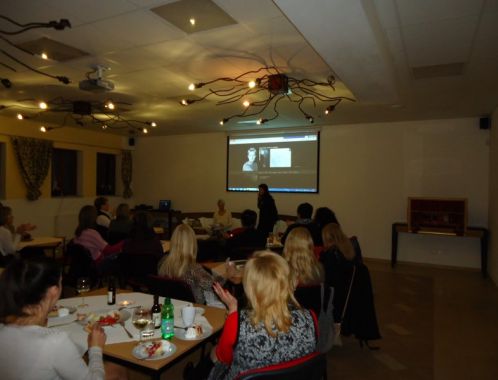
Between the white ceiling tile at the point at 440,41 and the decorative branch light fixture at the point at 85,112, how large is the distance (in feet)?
13.9

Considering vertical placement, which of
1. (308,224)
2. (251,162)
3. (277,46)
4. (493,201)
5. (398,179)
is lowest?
(308,224)

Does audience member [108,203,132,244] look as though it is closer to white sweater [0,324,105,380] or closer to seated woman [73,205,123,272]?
seated woman [73,205,123,272]

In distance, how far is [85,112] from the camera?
618 centimetres

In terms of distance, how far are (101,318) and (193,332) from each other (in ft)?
2.04

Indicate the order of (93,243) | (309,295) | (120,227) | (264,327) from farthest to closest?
(120,227) < (93,243) < (309,295) < (264,327)

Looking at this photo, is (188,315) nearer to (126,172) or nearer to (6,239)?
Result: (6,239)

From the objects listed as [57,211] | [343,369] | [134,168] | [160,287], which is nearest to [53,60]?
[160,287]

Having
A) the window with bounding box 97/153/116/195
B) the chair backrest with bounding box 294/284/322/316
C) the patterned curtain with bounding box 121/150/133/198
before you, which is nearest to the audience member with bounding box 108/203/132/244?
the chair backrest with bounding box 294/284/322/316

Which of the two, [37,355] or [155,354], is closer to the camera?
[37,355]

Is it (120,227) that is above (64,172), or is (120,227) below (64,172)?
below

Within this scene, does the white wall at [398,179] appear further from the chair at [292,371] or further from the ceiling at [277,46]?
the chair at [292,371]

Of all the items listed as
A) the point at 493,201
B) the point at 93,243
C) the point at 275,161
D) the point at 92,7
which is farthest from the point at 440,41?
→ the point at 275,161

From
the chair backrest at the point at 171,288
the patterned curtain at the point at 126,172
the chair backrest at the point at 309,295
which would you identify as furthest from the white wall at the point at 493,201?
the patterned curtain at the point at 126,172

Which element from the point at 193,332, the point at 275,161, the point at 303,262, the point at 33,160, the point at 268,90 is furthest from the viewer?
the point at 275,161
